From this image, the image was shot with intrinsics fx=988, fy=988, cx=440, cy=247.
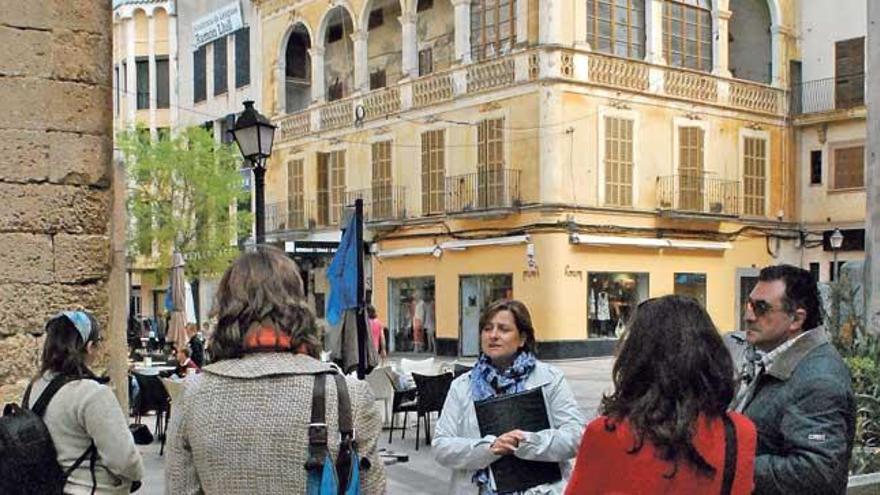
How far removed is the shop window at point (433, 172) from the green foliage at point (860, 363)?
18.3 m

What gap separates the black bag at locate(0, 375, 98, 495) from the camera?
11.3 ft

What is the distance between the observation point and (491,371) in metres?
4.16

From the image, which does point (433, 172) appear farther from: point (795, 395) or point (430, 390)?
point (795, 395)

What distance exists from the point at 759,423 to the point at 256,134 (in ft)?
25.3

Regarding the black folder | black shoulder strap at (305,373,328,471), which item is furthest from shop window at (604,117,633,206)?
black shoulder strap at (305,373,328,471)

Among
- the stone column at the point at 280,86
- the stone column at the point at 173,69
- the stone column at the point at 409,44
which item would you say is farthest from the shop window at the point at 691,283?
the stone column at the point at 173,69

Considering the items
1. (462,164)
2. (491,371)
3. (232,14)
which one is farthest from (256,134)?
(232,14)

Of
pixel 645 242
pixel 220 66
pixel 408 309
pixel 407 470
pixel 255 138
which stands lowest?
pixel 407 470

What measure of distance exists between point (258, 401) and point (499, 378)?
1.85 meters

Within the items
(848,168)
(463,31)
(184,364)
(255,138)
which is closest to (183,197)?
(463,31)

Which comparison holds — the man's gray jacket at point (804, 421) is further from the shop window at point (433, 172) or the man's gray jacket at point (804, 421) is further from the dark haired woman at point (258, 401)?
the shop window at point (433, 172)

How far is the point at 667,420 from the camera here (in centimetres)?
228

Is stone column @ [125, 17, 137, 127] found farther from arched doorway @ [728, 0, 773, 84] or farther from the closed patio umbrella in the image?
arched doorway @ [728, 0, 773, 84]

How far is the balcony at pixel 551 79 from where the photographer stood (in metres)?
23.7
